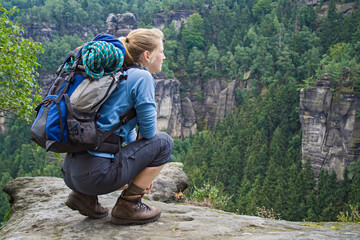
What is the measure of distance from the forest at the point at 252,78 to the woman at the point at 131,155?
16752 mm

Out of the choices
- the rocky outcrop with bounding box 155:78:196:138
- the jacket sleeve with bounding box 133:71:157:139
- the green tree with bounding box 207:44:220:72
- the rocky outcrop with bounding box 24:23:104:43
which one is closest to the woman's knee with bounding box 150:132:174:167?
the jacket sleeve with bounding box 133:71:157:139

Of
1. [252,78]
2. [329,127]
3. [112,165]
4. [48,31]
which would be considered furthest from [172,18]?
[112,165]

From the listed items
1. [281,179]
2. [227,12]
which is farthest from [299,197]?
[227,12]

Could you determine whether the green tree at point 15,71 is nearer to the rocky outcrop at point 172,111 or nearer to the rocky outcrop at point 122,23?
the rocky outcrop at point 172,111

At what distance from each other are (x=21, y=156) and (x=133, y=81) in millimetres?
55536

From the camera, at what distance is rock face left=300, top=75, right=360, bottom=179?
32906 millimetres

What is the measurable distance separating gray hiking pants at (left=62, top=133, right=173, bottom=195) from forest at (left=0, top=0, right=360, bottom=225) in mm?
16887

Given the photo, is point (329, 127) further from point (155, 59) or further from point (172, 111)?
point (155, 59)

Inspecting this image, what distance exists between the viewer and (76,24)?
7512 centimetres

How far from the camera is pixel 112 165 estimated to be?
8.50 ft

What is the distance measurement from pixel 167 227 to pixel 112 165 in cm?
69

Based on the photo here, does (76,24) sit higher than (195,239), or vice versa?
(76,24)

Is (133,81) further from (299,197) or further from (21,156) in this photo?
(21,156)

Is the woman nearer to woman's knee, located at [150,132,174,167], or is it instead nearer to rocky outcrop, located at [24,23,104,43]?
Result: woman's knee, located at [150,132,174,167]
